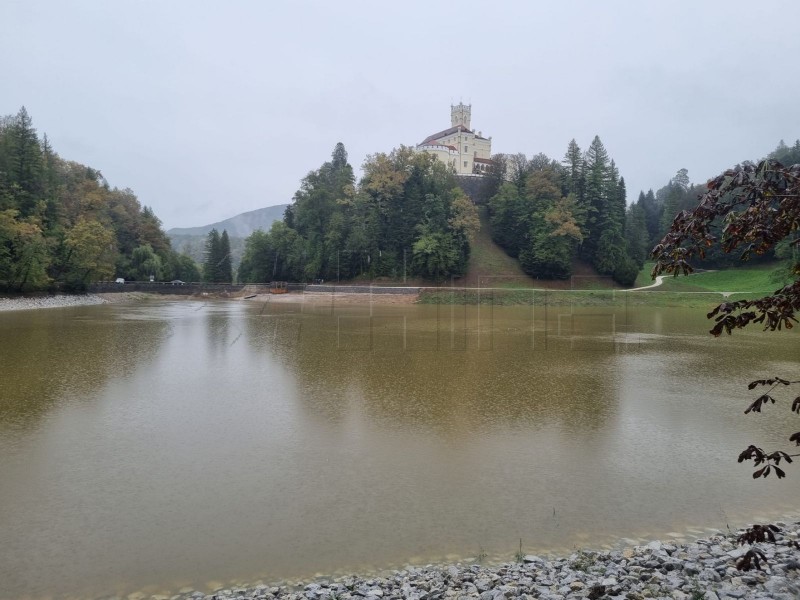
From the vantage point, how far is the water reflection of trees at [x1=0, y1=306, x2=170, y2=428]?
39.8 ft

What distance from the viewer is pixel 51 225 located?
53719mm

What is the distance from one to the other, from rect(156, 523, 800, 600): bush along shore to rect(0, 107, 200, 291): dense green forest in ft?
162

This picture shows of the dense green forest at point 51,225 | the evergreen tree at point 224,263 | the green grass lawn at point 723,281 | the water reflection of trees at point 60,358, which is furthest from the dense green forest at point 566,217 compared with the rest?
the dense green forest at point 51,225

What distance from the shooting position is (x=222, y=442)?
9.40 m

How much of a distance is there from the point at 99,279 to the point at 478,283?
42.8 m

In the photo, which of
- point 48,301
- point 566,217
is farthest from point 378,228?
point 48,301

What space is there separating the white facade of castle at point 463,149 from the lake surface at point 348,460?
74.8 metres

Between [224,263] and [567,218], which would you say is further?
[224,263]

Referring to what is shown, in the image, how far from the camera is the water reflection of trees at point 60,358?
39.8ft

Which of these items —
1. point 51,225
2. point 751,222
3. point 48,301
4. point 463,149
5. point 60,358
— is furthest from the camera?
point 463,149

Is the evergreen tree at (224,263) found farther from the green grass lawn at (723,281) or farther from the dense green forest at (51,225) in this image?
the green grass lawn at (723,281)

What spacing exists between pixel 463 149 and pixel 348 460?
8843cm

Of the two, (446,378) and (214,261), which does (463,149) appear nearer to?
(214,261)

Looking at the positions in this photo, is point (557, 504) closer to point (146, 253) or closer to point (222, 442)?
point (222, 442)
